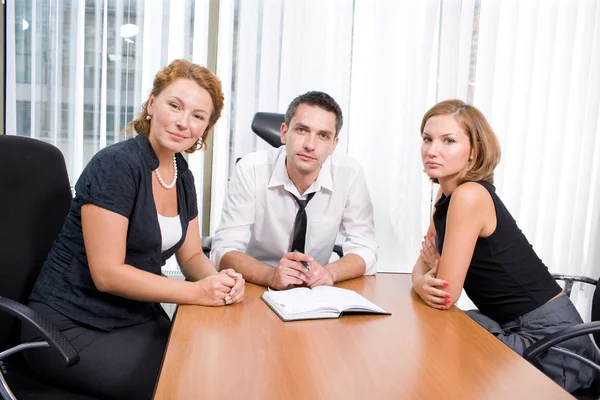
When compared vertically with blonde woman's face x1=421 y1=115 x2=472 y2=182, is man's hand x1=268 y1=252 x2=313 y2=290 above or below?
below

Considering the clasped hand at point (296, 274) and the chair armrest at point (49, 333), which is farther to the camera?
the clasped hand at point (296, 274)

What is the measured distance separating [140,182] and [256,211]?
27.7 inches

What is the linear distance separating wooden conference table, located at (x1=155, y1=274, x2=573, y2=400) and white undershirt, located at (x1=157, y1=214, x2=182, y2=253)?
28 centimetres

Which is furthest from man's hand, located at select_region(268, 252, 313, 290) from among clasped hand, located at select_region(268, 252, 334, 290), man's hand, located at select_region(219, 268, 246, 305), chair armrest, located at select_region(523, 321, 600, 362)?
chair armrest, located at select_region(523, 321, 600, 362)

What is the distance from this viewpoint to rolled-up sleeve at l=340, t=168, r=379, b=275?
2.17 metres

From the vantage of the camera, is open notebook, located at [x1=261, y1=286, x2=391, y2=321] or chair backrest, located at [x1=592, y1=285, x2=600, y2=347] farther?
chair backrest, located at [x1=592, y1=285, x2=600, y2=347]

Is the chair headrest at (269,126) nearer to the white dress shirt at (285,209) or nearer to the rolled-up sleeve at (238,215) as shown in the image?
the white dress shirt at (285,209)

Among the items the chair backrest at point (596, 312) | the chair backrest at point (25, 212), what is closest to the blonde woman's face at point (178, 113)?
the chair backrest at point (25, 212)

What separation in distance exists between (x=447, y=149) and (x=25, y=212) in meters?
1.26

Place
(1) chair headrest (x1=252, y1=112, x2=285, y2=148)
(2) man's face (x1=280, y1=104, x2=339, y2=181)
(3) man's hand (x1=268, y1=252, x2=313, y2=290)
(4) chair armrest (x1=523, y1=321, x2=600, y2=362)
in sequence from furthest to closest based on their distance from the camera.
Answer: (1) chair headrest (x1=252, y1=112, x2=285, y2=148) → (2) man's face (x1=280, y1=104, x2=339, y2=181) → (3) man's hand (x1=268, y1=252, x2=313, y2=290) → (4) chair armrest (x1=523, y1=321, x2=600, y2=362)

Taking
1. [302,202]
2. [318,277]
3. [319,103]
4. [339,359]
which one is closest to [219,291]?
[318,277]

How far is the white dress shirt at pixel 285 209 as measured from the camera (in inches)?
84.2

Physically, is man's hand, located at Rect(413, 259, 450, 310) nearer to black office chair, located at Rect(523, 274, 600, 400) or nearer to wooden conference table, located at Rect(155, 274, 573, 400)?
wooden conference table, located at Rect(155, 274, 573, 400)

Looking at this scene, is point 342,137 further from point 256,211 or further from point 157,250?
point 157,250
